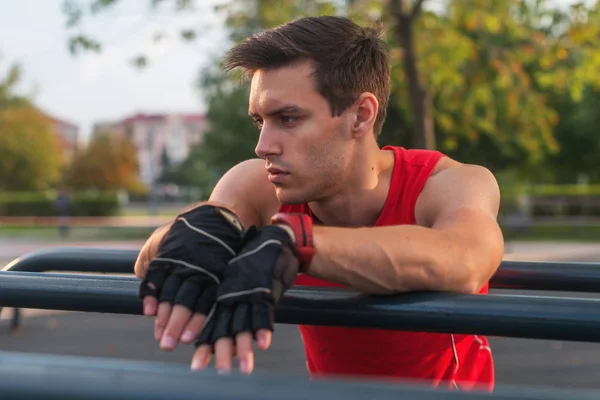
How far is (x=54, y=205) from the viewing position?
30.8m

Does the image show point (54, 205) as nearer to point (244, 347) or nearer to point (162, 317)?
point (162, 317)

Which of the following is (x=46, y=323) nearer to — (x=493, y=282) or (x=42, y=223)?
(x=493, y=282)

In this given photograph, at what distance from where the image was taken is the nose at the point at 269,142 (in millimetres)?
1881

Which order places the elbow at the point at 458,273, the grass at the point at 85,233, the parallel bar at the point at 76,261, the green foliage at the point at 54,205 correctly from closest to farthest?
the elbow at the point at 458,273 → the parallel bar at the point at 76,261 → the grass at the point at 85,233 → the green foliage at the point at 54,205

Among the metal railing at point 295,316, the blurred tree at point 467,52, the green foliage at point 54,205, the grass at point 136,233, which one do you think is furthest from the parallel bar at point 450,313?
the green foliage at point 54,205

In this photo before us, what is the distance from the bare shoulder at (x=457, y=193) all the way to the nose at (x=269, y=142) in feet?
1.39

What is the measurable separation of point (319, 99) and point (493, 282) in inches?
26.1

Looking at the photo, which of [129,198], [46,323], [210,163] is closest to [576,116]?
[210,163]

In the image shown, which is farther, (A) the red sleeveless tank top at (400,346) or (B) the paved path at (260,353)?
(B) the paved path at (260,353)

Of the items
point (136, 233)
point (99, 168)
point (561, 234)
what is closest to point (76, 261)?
point (561, 234)

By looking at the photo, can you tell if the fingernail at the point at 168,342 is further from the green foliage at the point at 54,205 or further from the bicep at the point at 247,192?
the green foliage at the point at 54,205

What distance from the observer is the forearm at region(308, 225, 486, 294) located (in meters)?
1.43

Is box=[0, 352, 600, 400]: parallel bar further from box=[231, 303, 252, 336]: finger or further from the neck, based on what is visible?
the neck

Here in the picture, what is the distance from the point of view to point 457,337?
7.31ft
